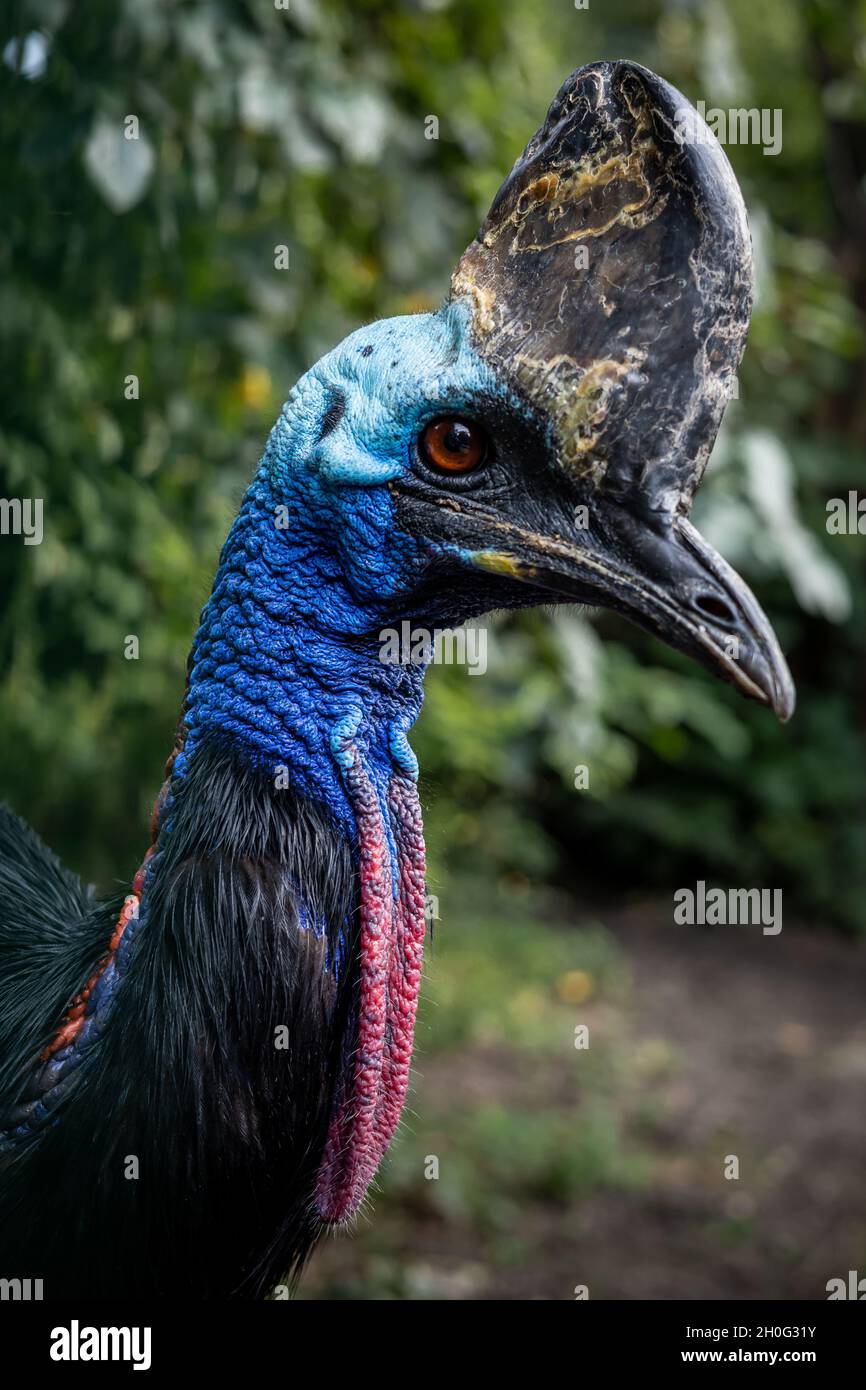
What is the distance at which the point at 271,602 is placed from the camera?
1.88m

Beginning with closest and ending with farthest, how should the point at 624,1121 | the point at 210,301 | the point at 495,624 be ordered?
the point at 210,301 → the point at 495,624 → the point at 624,1121

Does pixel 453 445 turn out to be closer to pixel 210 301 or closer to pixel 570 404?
pixel 570 404

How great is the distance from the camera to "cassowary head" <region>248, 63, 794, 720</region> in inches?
65.6

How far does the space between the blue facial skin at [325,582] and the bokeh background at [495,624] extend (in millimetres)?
360

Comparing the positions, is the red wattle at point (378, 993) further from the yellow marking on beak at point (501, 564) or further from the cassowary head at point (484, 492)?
the yellow marking on beak at point (501, 564)

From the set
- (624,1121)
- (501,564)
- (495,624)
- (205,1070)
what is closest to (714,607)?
(501,564)

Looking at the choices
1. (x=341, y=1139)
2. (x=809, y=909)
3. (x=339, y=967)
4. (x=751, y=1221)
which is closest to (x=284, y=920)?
(x=339, y=967)

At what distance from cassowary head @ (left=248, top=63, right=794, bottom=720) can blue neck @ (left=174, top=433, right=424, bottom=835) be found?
1 centimetres

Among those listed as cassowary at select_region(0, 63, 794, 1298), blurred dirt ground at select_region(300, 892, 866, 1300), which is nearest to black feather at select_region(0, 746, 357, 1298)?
cassowary at select_region(0, 63, 794, 1298)

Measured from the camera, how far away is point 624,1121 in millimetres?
5918

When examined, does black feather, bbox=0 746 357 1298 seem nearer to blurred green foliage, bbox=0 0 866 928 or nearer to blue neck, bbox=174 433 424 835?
blue neck, bbox=174 433 424 835

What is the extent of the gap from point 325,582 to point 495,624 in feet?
7.41

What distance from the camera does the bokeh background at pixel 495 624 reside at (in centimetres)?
304

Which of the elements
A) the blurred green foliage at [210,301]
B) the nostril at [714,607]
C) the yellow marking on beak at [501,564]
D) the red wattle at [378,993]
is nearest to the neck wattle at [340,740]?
the red wattle at [378,993]
